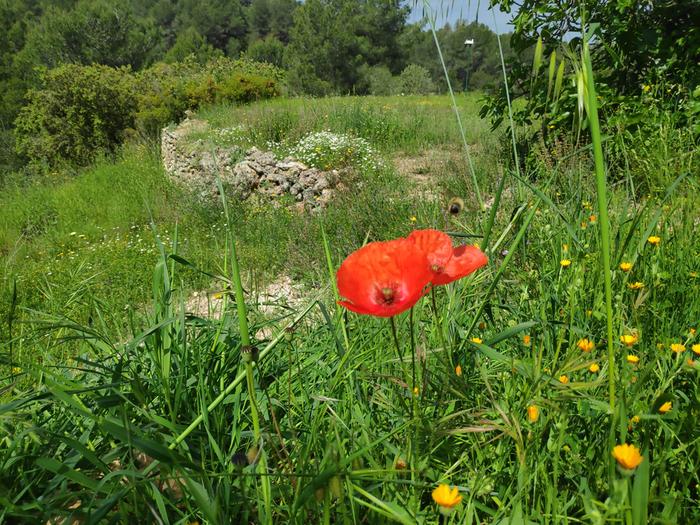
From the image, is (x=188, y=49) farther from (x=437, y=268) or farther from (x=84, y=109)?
(x=437, y=268)

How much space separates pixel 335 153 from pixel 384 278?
19.6 feet

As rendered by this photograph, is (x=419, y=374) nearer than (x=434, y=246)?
No

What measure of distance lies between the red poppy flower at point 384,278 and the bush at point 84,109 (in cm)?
1348

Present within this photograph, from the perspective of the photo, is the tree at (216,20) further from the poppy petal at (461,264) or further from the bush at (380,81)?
the poppy petal at (461,264)

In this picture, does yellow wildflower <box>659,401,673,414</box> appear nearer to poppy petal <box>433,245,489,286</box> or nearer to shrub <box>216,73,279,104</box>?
poppy petal <box>433,245,489,286</box>

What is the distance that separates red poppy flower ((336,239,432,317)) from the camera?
0.65 metres

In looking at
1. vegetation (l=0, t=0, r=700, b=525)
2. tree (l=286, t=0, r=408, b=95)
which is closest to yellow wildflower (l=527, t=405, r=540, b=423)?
vegetation (l=0, t=0, r=700, b=525)

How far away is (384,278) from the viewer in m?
0.75

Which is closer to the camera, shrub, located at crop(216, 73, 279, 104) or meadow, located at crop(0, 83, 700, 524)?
meadow, located at crop(0, 83, 700, 524)

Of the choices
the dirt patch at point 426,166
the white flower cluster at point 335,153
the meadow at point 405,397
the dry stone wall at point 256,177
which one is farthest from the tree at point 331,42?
the meadow at point 405,397

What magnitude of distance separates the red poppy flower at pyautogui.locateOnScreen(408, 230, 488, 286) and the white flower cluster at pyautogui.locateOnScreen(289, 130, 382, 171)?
18.0ft

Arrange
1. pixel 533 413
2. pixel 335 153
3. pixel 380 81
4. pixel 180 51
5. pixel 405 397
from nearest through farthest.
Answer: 1. pixel 533 413
2. pixel 405 397
3. pixel 335 153
4. pixel 380 81
5. pixel 180 51

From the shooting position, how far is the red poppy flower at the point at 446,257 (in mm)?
739

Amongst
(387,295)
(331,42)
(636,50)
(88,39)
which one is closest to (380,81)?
(331,42)
